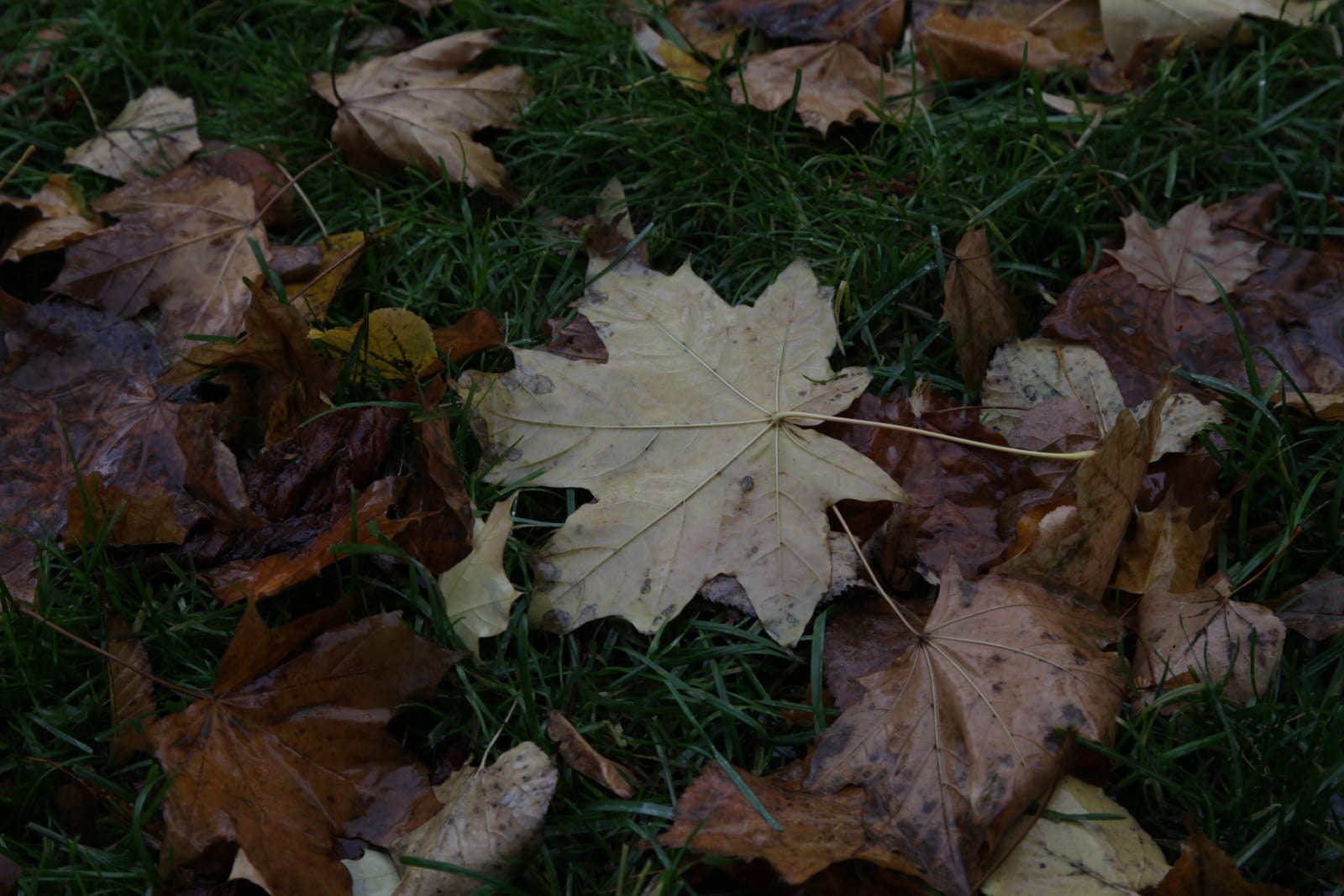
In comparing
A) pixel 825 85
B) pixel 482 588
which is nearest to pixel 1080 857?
pixel 482 588

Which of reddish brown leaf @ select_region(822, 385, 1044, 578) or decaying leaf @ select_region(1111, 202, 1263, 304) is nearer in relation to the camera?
reddish brown leaf @ select_region(822, 385, 1044, 578)

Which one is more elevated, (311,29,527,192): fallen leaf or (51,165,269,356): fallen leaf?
(311,29,527,192): fallen leaf

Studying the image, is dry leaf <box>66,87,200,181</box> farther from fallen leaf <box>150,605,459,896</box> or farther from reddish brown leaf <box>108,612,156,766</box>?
fallen leaf <box>150,605,459,896</box>

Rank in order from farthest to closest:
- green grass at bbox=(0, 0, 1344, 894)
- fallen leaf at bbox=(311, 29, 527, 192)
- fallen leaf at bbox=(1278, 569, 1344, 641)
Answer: fallen leaf at bbox=(311, 29, 527, 192), fallen leaf at bbox=(1278, 569, 1344, 641), green grass at bbox=(0, 0, 1344, 894)

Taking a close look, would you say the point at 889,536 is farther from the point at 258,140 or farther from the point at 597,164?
the point at 258,140

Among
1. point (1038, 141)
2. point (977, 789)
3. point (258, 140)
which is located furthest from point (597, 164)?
point (977, 789)

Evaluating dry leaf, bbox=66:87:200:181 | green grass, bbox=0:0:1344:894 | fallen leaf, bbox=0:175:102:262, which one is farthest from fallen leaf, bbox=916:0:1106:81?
fallen leaf, bbox=0:175:102:262

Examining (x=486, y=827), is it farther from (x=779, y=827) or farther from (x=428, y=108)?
(x=428, y=108)
